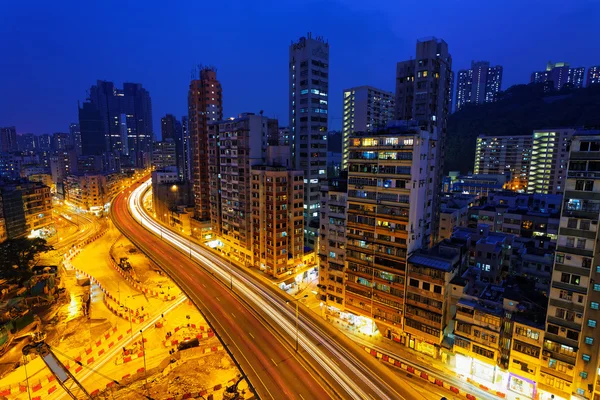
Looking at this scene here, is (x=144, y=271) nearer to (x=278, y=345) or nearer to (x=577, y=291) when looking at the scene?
(x=278, y=345)

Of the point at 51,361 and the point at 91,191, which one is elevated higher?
the point at 91,191

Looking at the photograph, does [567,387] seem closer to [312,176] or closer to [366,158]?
[366,158]

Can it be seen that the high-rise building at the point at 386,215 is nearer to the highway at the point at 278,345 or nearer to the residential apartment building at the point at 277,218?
the highway at the point at 278,345

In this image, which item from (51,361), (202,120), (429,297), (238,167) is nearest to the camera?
(51,361)

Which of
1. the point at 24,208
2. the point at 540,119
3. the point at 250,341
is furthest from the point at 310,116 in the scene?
the point at 540,119

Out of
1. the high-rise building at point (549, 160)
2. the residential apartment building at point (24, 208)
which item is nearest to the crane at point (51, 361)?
the residential apartment building at point (24, 208)

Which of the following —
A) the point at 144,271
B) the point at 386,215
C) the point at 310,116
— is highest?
the point at 310,116

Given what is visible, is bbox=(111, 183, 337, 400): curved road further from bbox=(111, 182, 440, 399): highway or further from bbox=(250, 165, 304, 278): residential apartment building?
bbox=(250, 165, 304, 278): residential apartment building
